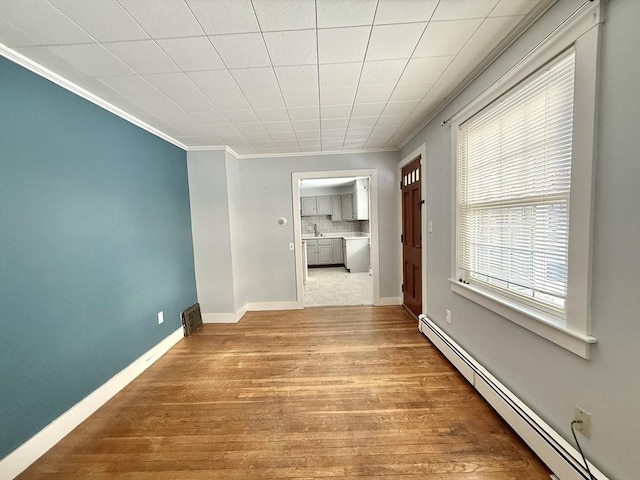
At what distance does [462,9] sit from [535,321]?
1.77 metres

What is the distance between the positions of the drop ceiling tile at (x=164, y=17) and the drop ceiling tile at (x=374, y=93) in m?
1.26

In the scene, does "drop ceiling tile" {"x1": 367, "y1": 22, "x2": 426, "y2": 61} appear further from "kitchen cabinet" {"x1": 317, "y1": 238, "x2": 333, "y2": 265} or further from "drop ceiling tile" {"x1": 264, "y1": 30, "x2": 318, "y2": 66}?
"kitchen cabinet" {"x1": 317, "y1": 238, "x2": 333, "y2": 265}

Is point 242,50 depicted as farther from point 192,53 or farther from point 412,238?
point 412,238

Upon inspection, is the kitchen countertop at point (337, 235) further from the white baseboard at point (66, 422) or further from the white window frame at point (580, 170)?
the white window frame at point (580, 170)

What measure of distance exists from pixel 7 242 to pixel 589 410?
321cm

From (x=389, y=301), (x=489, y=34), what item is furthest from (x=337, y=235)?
(x=489, y=34)

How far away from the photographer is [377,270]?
3932mm

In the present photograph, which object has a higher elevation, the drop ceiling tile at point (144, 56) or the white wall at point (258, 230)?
the drop ceiling tile at point (144, 56)

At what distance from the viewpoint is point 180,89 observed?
1.97 meters

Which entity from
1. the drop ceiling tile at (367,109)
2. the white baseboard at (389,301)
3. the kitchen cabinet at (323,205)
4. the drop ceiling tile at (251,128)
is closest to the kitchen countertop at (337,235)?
the kitchen cabinet at (323,205)

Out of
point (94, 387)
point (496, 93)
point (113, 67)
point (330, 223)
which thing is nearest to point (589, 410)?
point (496, 93)

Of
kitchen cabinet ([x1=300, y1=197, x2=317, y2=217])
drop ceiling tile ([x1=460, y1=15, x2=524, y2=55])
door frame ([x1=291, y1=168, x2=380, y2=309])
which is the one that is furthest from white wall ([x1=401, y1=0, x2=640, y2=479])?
kitchen cabinet ([x1=300, y1=197, x2=317, y2=217])

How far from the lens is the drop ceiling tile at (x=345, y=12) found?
1251 mm

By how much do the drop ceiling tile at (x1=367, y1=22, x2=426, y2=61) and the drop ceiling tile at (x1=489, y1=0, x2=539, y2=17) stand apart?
0.37m
